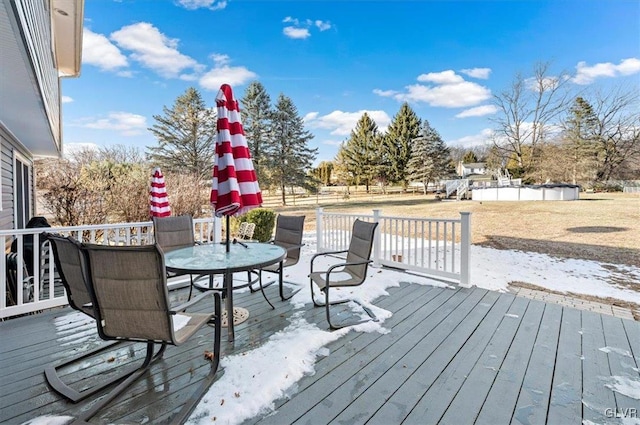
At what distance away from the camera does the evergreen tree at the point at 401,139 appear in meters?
29.3

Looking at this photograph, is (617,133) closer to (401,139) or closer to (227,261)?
(401,139)

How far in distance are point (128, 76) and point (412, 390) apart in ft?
66.4

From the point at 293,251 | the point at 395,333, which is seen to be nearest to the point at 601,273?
the point at 395,333

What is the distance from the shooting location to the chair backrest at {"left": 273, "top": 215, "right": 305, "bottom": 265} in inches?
159

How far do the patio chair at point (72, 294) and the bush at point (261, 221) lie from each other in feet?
20.4

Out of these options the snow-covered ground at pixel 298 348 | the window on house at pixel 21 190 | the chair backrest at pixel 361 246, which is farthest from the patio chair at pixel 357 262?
the window on house at pixel 21 190

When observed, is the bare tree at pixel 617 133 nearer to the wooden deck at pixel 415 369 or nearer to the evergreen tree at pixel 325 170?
the evergreen tree at pixel 325 170

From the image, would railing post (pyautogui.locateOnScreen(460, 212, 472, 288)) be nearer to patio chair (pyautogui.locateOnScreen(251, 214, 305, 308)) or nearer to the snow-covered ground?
the snow-covered ground

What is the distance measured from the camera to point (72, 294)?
221 centimetres

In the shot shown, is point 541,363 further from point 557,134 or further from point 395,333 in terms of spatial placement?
point 557,134

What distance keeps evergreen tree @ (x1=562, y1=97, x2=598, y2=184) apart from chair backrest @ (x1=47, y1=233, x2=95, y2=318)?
28.7 meters

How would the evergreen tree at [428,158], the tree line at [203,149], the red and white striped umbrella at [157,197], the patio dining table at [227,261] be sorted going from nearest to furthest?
the patio dining table at [227,261] → the red and white striped umbrella at [157,197] → the tree line at [203,149] → the evergreen tree at [428,158]

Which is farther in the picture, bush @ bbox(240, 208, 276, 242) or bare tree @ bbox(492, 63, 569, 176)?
bare tree @ bbox(492, 63, 569, 176)

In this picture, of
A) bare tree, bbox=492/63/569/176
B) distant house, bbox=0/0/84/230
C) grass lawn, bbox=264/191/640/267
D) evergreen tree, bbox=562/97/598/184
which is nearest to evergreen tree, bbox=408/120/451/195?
bare tree, bbox=492/63/569/176
